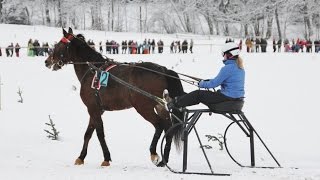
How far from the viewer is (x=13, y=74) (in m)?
29.3

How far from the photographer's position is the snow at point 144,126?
8961 mm

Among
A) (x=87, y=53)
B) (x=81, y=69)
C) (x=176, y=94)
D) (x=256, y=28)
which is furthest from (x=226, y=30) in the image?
(x=176, y=94)

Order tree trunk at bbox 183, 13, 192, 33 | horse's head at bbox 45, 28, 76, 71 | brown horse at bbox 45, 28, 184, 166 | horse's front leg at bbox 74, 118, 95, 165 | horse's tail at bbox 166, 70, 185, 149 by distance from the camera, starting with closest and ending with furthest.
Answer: horse's tail at bbox 166, 70, 185, 149, brown horse at bbox 45, 28, 184, 166, horse's front leg at bbox 74, 118, 95, 165, horse's head at bbox 45, 28, 76, 71, tree trunk at bbox 183, 13, 192, 33

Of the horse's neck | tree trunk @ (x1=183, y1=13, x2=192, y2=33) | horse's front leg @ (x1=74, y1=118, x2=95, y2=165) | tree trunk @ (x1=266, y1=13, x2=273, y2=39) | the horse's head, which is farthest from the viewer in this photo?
tree trunk @ (x1=183, y1=13, x2=192, y2=33)

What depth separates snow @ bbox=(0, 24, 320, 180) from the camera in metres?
8.96

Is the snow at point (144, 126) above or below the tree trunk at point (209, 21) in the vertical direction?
below

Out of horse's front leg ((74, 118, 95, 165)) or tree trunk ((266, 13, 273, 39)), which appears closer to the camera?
horse's front leg ((74, 118, 95, 165))

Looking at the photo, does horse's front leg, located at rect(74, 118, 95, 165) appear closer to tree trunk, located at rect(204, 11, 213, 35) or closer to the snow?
the snow

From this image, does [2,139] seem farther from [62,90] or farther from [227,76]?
[62,90]

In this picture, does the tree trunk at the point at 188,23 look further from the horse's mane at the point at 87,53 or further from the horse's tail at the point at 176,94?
the horse's tail at the point at 176,94

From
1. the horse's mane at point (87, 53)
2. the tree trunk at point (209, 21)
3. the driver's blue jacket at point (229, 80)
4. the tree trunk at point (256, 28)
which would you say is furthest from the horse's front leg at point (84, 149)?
the tree trunk at point (209, 21)

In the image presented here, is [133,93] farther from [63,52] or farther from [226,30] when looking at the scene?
Result: [226,30]

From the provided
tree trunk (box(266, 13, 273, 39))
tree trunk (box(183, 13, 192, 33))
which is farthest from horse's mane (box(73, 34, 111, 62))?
tree trunk (box(183, 13, 192, 33))

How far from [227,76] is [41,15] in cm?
6575
